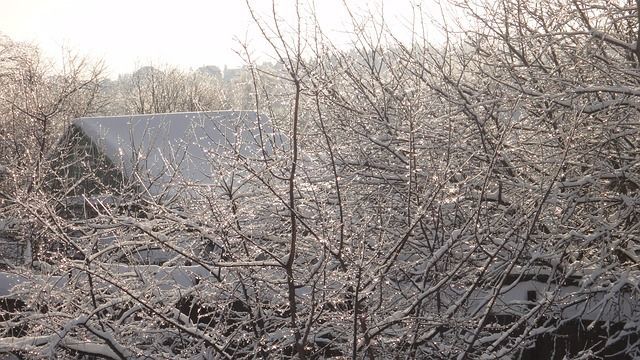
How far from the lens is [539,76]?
564cm

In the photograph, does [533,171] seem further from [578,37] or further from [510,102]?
[578,37]

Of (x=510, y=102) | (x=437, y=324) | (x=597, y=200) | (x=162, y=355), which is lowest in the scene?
(x=162, y=355)

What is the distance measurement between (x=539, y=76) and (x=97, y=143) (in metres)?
12.4

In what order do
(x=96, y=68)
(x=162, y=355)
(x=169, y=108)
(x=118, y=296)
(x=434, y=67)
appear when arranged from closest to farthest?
(x=162, y=355), (x=118, y=296), (x=434, y=67), (x=96, y=68), (x=169, y=108)

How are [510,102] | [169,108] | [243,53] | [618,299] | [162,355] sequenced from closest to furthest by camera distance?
[243,53] < [162,355] < [618,299] < [510,102] < [169,108]

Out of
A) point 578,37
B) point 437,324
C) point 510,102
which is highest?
point 578,37

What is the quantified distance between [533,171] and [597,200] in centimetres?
68

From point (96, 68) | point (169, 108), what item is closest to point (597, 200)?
point (96, 68)

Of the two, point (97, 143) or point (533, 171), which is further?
point (97, 143)

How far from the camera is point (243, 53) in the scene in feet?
12.2

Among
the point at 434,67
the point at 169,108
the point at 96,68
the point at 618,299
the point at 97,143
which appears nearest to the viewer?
the point at 618,299

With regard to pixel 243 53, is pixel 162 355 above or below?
below

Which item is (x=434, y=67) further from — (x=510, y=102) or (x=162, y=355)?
(x=162, y=355)

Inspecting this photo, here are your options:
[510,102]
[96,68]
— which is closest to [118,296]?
[510,102]
